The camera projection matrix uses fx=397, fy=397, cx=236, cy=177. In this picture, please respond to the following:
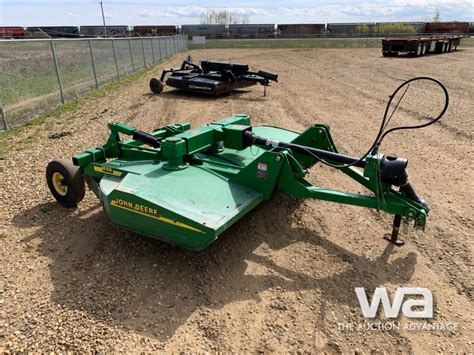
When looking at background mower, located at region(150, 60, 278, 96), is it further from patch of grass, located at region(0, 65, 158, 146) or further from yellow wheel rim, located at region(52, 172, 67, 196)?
yellow wheel rim, located at region(52, 172, 67, 196)

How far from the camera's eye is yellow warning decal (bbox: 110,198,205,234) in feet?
10.4

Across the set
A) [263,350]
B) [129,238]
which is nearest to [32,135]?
[129,238]

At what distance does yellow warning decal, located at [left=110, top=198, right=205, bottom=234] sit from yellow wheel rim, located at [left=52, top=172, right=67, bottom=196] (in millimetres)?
1286

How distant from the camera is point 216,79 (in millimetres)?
11422

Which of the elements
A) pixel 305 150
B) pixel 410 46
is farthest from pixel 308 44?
pixel 305 150

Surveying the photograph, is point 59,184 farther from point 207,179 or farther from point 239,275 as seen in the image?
point 239,275

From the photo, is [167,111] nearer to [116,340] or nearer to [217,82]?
[217,82]

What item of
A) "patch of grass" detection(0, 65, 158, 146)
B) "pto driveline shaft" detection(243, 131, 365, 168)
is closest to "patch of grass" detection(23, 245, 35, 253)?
"pto driveline shaft" detection(243, 131, 365, 168)

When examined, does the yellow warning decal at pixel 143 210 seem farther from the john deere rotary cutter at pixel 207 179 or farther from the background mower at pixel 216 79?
the background mower at pixel 216 79

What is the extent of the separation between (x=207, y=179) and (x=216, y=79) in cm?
813

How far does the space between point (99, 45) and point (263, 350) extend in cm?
Result: 1371

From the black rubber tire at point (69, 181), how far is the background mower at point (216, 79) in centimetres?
682

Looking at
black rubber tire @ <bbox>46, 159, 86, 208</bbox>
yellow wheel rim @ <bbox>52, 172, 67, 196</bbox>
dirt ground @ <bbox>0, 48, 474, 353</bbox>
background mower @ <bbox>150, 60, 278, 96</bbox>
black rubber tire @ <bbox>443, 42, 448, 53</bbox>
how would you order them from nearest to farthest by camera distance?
1. dirt ground @ <bbox>0, 48, 474, 353</bbox>
2. black rubber tire @ <bbox>46, 159, 86, 208</bbox>
3. yellow wheel rim @ <bbox>52, 172, 67, 196</bbox>
4. background mower @ <bbox>150, 60, 278, 96</bbox>
5. black rubber tire @ <bbox>443, 42, 448, 53</bbox>

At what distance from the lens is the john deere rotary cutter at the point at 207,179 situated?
326 cm
